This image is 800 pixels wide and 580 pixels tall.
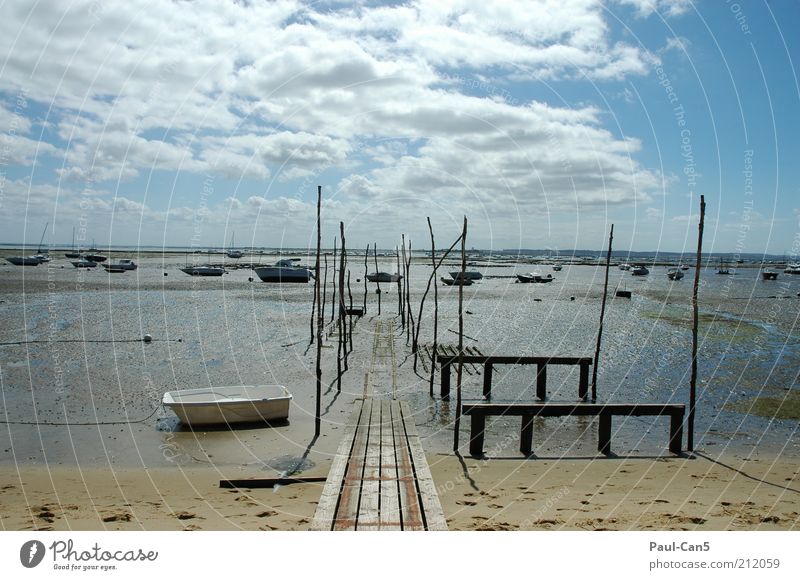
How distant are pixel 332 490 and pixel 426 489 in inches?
41.5

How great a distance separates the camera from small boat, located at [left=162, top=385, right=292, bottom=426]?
11.6 meters

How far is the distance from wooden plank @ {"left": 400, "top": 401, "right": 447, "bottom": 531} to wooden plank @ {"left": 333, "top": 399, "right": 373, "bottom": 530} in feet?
2.22

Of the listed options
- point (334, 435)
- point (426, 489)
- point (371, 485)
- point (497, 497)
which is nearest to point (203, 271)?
point (334, 435)

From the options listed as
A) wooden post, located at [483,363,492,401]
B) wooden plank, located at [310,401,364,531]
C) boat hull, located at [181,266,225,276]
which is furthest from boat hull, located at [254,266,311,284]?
wooden plank, located at [310,401,364,531]

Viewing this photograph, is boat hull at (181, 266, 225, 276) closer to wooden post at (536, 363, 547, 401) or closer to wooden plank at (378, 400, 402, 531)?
wooden post at (536, 363, 547, 401)

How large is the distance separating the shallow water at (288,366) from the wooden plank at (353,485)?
2.10 m

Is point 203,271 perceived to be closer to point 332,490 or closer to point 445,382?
point 445,382

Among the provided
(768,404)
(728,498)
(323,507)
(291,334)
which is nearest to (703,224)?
(728,498)

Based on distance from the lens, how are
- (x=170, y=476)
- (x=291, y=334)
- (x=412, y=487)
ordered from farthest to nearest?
(x=291, y=334)
(x=170, y=476)
(x=412, y=487)

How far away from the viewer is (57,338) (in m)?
22.2

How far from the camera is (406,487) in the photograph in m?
6.73

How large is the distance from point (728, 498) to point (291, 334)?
19.9m

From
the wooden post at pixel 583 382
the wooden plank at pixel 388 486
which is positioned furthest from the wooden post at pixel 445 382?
the wooden plank at pixel 388 486
